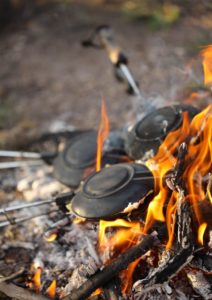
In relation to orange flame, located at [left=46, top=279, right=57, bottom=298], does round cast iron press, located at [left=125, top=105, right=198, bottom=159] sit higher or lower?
higher

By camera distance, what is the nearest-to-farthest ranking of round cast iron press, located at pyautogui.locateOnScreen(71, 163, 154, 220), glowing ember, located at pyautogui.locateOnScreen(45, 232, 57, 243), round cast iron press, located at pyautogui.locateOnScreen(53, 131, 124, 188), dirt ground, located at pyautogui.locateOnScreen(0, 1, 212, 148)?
round cast iron press, located at pyautogui.locateOnScreen(71, 163, 154, 220), glowing ember, located at pyautogui.locateOnScreen(45, 232, 57, 243), round cast iron press, located at pyautogui.locateOnScreen(53, 131, 124, 188), dirt ground, located at pyautogui.locateOnScreen(0, 1, 212, 148)

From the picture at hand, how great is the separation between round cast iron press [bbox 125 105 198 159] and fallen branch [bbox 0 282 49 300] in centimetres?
152

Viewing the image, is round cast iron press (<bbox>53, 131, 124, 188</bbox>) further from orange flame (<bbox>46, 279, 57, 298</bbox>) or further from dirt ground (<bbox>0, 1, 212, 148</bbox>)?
orange flame (<bbox>46, 279, 57, 298</bbox>)

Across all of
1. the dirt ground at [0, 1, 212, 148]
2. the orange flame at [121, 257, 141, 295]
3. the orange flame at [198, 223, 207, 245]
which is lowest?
the dirt ground at [0, 1, 212, 148]

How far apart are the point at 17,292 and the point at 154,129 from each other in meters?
1.76

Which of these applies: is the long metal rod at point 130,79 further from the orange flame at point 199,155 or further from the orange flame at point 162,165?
the orange flame at point 199,155

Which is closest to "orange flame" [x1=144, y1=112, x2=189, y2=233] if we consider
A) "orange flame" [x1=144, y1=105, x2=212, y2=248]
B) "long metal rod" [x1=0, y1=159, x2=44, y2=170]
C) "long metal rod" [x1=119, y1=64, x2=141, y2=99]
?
"orange flame" [x1=144, y1=105, x2=212, y2=248]

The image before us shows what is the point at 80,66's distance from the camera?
7352 mm

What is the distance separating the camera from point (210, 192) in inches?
113

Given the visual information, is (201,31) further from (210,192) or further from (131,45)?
(210,192)

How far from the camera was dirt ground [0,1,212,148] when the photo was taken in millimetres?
5903

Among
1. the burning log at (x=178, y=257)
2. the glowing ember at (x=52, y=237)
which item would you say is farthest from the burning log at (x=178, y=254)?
the glowing ember at (x=52, y=237)

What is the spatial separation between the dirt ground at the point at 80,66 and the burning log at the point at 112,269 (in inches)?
83.7

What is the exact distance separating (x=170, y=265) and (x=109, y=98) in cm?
387
